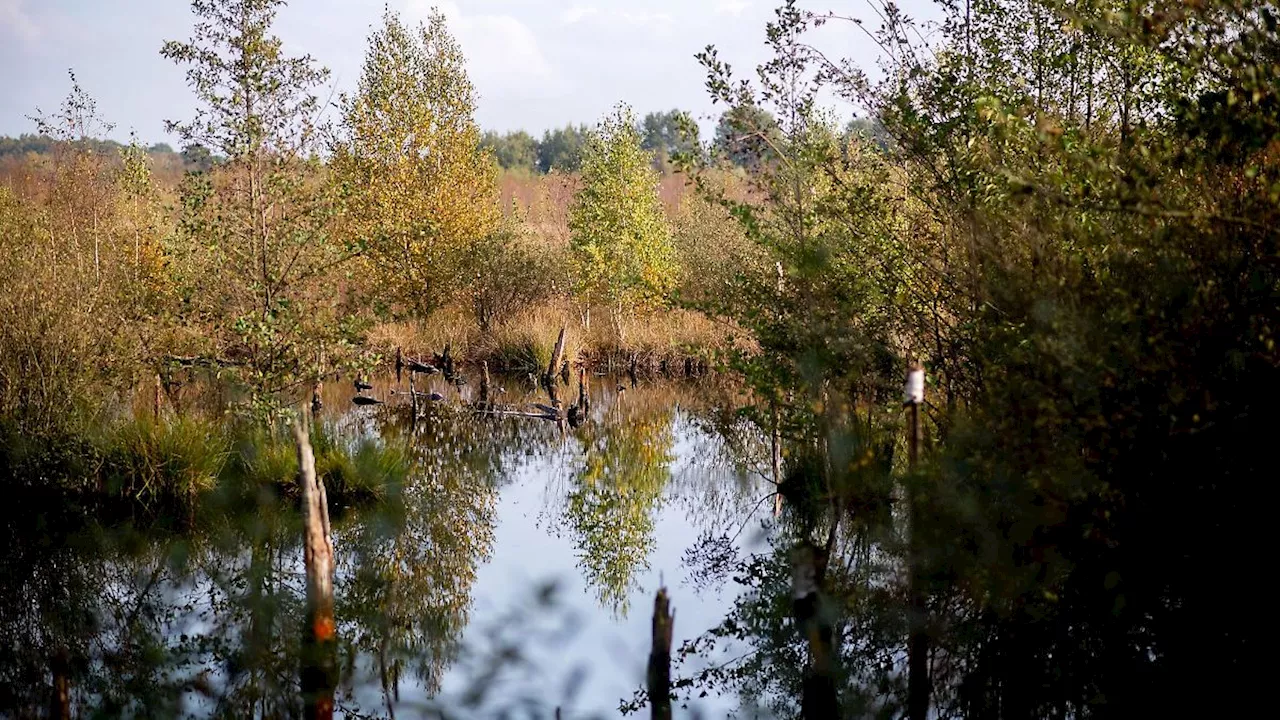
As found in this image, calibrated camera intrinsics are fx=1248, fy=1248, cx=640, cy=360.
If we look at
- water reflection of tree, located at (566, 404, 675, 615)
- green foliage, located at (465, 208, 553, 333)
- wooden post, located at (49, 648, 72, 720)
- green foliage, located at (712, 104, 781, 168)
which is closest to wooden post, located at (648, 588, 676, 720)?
water reflection of tree, located at (566, 404, 675, 615)

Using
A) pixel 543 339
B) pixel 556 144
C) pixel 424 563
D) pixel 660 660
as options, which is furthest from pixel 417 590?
pixel 556 144

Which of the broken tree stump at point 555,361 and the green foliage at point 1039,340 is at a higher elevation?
the green foliage at point 1039,340

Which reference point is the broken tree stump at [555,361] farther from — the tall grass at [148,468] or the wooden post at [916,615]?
the wooden post at [916,615]

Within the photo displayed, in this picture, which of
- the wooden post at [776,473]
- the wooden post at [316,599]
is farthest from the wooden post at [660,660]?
the wooden post at [776,473]

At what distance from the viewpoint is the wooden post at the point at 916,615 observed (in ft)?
27.4

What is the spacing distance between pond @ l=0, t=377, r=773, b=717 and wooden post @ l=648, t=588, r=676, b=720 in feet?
1.71

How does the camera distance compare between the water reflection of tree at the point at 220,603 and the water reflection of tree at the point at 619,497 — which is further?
the water reflection of tree at the point at 619,497

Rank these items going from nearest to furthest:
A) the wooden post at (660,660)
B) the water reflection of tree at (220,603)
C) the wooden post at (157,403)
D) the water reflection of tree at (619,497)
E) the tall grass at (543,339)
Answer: the wooden post at (660,660) < the water reflection of tree at (220,603) < the water reflection of tree at (619,497) < the wooden post at (157,403) < the tall grass at (543,339)

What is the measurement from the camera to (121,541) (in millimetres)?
13344

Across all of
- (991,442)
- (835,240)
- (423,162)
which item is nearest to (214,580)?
(835,240)

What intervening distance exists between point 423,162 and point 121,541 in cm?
2332

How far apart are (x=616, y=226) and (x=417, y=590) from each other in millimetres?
25560

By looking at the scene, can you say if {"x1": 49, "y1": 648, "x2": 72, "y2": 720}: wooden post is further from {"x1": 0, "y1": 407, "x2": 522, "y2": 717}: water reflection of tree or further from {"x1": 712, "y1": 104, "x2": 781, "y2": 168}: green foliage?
{"x1": 712, "y1": 104, "x2": 781, "y2": 168}: green foliage

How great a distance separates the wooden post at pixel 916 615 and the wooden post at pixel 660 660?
5.43 feet
